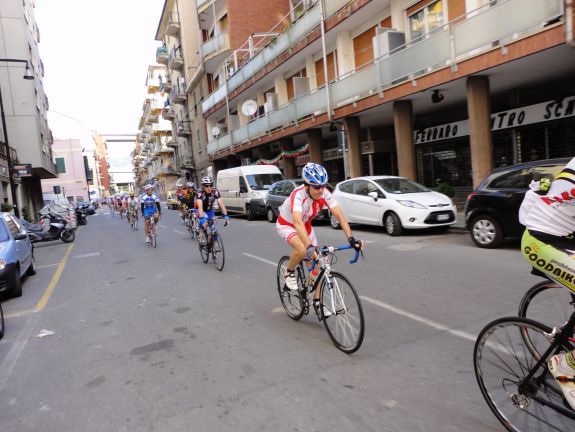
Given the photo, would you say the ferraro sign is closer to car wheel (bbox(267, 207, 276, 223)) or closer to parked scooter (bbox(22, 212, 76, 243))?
car wheel (bbox(267, 207, 276, 223))

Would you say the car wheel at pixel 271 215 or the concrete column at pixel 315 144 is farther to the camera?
the concrete column at pixel 315 144

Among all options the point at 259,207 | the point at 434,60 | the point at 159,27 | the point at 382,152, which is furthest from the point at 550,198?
the point at 159,27

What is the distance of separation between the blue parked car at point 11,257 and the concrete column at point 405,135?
1184cm

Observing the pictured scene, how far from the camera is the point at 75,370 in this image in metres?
4.18

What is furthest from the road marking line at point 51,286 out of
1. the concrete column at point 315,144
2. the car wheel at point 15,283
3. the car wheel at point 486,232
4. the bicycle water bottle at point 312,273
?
the concrete column at point 315,144

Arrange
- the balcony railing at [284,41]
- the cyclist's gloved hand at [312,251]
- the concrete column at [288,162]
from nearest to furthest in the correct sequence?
the cyclist's gloved hand at [312,251] → the balcony railing at [284,41] → the concrete column at [288,162]

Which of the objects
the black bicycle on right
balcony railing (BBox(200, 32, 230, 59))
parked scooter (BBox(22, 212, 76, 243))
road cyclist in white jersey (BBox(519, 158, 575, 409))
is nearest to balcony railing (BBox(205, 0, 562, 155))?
road cyclist in white jersey (BBox(519, 158, 575, 409))

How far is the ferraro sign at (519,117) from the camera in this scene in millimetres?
13084

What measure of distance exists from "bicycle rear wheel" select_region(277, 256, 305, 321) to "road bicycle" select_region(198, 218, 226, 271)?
3.19m

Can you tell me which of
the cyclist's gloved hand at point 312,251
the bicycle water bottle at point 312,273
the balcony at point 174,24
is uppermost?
the balcony at point 174,24

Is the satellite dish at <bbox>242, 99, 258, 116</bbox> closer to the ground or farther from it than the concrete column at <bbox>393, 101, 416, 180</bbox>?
farther from it

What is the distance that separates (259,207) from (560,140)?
441 inches

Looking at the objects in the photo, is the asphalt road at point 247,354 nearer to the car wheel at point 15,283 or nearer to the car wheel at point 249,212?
the car wheel at point 15,283

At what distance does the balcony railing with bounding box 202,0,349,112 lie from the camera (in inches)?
749
